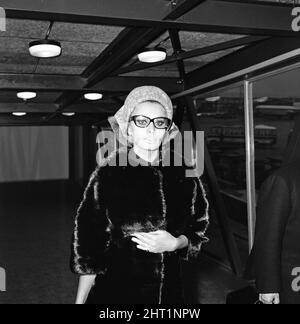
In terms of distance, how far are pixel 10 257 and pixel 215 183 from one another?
11.1 ft

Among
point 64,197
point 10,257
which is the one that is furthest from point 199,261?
point 64,197

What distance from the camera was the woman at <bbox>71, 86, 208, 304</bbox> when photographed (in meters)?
1.87

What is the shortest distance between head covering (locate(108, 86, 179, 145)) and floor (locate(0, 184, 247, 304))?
10.5 feet

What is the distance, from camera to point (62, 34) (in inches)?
175

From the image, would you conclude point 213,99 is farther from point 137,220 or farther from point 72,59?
point 137,220

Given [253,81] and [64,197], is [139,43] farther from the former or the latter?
[64,197]

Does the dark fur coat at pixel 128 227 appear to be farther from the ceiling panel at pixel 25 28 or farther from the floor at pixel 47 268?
the floor at pixel 47 268

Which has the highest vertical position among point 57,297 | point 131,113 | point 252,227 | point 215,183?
point 131,113

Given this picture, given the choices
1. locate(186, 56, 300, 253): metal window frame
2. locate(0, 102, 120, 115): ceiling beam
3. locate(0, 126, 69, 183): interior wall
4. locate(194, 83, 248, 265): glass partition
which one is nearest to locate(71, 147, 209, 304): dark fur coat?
locate(186, 56, 300, 253): metal window frame

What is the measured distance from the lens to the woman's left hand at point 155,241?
1832 millimetres

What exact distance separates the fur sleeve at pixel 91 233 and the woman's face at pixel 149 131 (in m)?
0.25

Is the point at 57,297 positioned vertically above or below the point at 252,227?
below
